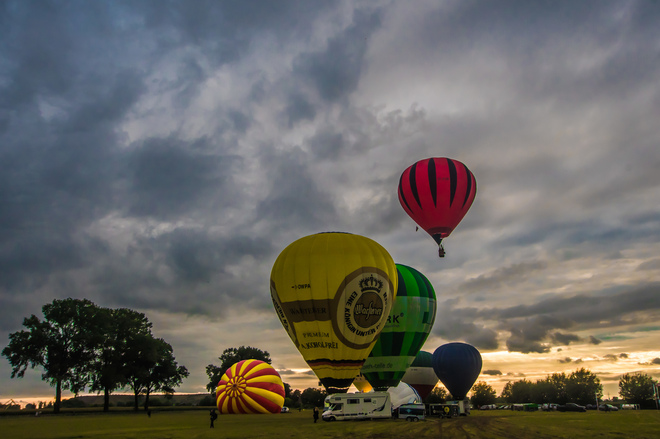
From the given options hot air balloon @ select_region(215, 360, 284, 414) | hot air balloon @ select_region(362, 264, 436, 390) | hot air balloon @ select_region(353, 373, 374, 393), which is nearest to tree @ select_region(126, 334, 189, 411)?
hot air balloon @ select_region(215, 360, 284, 414)

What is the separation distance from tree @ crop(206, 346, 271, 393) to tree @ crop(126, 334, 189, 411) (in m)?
17.0

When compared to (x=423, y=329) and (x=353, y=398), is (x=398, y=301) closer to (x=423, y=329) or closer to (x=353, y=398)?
(x=423, y=329)

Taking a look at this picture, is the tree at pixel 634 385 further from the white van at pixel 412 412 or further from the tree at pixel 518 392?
the white van at pixel 412 412

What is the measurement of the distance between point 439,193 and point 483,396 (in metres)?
104

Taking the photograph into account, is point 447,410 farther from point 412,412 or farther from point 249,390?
point 249,390

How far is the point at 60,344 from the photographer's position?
2057 inches

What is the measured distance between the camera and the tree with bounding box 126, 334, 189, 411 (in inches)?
2320

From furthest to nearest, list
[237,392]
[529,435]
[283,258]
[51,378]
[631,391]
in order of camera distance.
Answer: [631,391] < [51,378] < [237,392] < [283,258] < [529,435]

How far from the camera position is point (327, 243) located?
94.3 feet

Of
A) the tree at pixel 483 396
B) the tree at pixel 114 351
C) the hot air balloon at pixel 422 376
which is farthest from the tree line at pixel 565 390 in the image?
the tree at pixel 114 351

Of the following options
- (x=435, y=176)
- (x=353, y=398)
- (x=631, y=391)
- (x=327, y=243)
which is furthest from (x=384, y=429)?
(x=631, y=391)

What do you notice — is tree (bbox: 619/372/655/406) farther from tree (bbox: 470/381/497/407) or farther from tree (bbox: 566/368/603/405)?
tree (bbox: 470/381/497/407)

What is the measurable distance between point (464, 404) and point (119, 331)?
42.0 metres

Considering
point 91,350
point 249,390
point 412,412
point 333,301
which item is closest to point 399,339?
point 412,412
